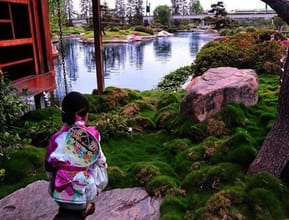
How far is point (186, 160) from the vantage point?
4020 mm

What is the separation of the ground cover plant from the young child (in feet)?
3.55

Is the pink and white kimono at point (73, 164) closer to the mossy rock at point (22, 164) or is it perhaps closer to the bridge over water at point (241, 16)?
the mossy rock at point (22, 164)

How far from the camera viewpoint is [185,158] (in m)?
4.08

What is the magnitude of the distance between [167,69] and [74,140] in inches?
543

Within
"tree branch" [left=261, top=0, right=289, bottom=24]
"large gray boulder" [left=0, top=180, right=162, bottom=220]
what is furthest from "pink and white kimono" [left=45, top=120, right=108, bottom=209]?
"tree branch" [left=261, top=0, right=289, bottom=24]

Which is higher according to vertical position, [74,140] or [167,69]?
[74,140]

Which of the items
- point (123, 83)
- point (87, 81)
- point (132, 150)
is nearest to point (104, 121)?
point (132, 150)

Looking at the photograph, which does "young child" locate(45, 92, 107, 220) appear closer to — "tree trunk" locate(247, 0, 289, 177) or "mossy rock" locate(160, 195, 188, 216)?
"mossy rock" locate(160, 195, 188, 216)

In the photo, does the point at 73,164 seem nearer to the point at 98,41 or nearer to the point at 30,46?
the point at 30,46

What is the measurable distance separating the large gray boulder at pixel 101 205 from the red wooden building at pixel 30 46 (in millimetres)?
2408

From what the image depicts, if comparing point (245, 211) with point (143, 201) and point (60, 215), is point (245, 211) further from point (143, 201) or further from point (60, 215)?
point (60, 215)

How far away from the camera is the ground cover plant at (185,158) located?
3068 mm

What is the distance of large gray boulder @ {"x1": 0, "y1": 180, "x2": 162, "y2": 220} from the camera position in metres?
3.14

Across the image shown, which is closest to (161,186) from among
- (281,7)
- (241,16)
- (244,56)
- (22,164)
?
(22,164)
